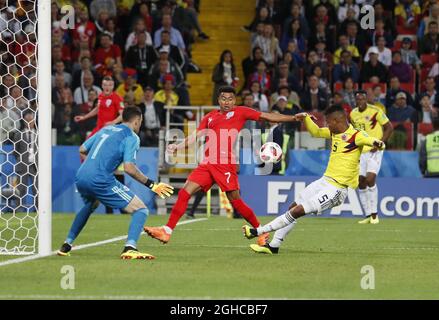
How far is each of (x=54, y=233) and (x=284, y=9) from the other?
11889 millimetres

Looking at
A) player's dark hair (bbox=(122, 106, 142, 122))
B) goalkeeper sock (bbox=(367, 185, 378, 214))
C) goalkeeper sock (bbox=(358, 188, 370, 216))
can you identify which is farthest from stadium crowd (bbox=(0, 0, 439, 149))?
player's dark hair (bbox=(122, 106, 142, 122))

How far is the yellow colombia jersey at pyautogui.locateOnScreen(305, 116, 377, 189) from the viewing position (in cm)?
1256

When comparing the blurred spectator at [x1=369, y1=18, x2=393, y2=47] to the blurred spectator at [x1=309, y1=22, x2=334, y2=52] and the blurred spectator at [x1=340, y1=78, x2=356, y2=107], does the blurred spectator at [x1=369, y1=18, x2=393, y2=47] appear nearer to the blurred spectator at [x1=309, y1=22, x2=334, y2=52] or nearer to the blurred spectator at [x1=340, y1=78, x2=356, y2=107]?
the blurred spectator at [x1=309, y1=22, x2=334, y2=52]

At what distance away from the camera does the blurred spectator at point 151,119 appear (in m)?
22.0

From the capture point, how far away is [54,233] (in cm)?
1559

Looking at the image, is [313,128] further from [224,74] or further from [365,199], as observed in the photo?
[224,74]

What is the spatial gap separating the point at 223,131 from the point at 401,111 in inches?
382

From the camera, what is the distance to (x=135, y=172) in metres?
11.4

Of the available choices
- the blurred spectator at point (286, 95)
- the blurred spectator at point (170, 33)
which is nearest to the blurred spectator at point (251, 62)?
the blurred spectator at point (286, 95)

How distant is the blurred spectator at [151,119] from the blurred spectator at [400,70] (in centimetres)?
543

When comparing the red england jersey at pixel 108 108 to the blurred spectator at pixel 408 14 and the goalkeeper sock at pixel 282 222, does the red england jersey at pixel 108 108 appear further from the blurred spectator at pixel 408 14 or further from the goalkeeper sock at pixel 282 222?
the blurred spectator at pixel 408 14

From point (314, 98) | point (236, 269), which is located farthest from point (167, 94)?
point (236, 269)

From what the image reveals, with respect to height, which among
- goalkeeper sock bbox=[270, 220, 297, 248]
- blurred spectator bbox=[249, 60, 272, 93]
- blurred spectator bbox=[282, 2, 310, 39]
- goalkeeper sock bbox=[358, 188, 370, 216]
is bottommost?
goalkeeper sock bbox=[358, 188, 370, 216]

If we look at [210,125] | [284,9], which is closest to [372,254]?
[210,125]
